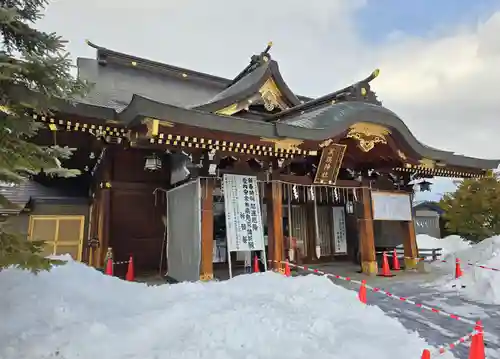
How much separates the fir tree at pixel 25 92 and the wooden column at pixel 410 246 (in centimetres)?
1054

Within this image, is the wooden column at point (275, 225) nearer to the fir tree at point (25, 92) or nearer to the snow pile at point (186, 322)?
the snow pile at point (186, 322)

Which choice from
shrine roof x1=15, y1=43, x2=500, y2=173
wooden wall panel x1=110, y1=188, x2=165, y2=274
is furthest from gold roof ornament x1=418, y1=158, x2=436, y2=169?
wooden wall panel x1=110, y1=188, x2=165, y2=274

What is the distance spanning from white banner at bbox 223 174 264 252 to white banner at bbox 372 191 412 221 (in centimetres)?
422

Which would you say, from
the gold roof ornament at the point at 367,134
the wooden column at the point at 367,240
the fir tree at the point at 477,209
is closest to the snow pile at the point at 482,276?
the wooden column at the point at 367,240

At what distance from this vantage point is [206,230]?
24.9 feet

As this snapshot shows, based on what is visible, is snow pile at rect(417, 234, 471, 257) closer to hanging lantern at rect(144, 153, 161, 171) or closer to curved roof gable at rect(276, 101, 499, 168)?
curved roof gable at rect(276, 101, 499, 168)

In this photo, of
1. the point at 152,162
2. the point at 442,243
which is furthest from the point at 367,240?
the point at 442,243

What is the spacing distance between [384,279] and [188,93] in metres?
10.7

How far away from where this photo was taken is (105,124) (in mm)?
7375

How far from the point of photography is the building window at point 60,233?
1114 cm

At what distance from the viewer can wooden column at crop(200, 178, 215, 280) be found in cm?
746

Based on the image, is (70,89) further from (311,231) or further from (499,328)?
(311,231)

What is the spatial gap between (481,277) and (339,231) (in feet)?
18.4

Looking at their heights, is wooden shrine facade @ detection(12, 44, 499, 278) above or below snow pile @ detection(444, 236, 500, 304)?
above
